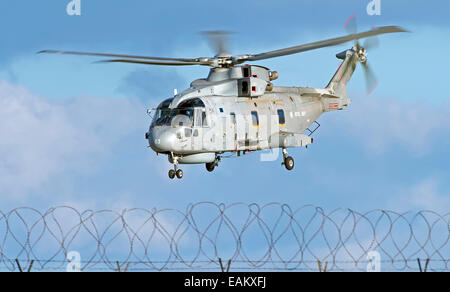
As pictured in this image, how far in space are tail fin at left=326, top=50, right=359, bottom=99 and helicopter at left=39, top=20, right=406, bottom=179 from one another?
2395 mm

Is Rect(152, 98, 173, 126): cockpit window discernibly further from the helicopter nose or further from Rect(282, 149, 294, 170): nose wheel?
Rect(282, 149, 294, 170): nose wheel

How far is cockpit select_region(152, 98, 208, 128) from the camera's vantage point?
3067 cm

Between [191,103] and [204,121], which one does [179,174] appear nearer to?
[204,121]

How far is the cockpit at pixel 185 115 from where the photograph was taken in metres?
30.7

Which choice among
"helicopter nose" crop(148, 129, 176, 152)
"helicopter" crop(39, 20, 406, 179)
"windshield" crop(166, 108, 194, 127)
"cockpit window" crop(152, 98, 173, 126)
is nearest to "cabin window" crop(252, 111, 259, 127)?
"helicopter" crop(39, 20, 406, 179)

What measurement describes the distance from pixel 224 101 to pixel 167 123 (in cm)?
274

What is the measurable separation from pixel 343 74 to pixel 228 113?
8.94 meters

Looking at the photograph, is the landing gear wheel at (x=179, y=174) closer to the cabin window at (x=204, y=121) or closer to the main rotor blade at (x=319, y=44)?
the cabin window at (x=204, y=121)

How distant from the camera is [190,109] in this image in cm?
3097

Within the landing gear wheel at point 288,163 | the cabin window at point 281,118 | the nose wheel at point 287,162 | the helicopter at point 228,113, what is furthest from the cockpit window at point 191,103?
the landing gear wheel at point 288,163

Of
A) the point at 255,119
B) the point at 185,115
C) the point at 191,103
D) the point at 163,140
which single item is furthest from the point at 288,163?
the point at 163,140

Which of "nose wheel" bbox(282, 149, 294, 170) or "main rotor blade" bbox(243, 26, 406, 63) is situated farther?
"nose wheel" bbox(282, 149, 294, 170)
